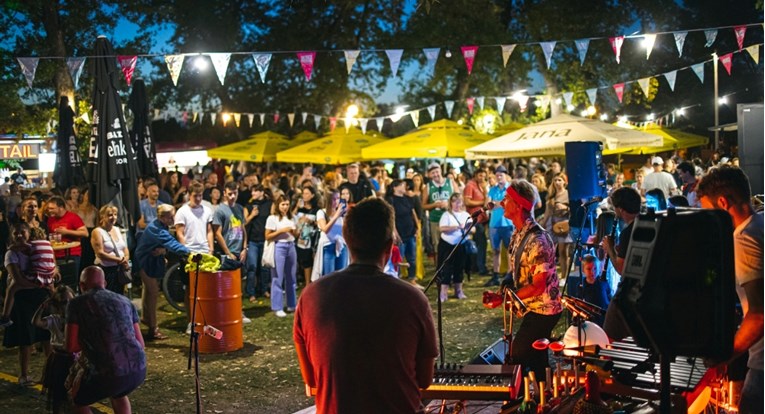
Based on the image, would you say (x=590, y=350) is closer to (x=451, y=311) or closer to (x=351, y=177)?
(x=451, y=311)

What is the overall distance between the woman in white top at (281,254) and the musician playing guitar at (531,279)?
576 cm

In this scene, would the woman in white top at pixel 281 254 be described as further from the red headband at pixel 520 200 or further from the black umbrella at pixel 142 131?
the red headband at pixel 520 200

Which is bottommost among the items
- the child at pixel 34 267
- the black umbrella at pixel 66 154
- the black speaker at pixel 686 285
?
the child at pixel 34 267

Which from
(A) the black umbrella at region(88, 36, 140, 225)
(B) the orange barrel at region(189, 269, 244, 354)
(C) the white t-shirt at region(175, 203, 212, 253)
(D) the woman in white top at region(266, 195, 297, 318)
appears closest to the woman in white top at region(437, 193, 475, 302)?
(D) the woman in white top at region(266, 195, 297, 318)

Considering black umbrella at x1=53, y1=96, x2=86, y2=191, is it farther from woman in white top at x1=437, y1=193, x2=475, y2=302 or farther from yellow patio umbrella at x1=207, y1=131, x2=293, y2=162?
yellow patio umbrella at x1=207, y1=131, x2=293, y2=162

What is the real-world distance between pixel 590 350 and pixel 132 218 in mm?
6861

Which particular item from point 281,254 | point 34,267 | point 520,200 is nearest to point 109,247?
point 34,267

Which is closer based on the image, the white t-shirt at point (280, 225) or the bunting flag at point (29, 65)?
the white t-shirt at point (280, 225)

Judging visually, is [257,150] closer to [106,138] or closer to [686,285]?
[106,138]

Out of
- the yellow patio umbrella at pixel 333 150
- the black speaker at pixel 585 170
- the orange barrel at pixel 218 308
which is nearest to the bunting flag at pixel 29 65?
the orange barrel at pixel 218 308

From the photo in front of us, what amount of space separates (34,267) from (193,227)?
112 inches

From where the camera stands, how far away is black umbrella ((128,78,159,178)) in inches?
473

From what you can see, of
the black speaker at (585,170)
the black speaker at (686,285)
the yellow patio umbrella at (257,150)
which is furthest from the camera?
the yellow patio umbrella at (257,150)

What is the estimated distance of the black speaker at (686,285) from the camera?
3.23 meters
